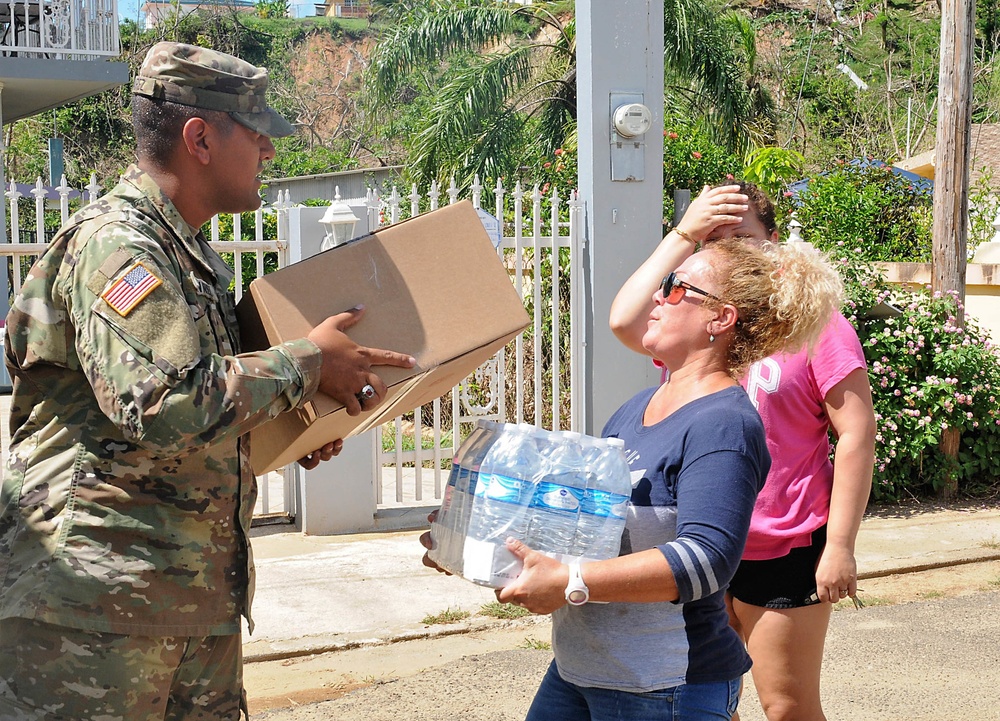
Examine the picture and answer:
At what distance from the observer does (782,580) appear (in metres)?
2.75

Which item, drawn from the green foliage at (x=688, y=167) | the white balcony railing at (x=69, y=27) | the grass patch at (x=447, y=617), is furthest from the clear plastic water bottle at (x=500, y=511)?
the white balcony railing at (x=69, y=27)

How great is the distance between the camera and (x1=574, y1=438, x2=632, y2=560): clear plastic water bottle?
1879mm

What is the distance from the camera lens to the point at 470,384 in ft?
27.3

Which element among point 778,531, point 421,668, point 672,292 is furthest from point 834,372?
point 421,668

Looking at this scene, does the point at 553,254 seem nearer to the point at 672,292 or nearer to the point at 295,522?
the point at 295,522

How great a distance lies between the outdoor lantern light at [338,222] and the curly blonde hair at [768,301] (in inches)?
152

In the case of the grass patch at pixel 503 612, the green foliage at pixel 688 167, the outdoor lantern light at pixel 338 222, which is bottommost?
the grass patch at pixel 503 612

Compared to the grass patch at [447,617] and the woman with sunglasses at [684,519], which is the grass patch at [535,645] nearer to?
the grass patch at [447,617]

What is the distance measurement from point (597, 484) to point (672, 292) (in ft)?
1.88

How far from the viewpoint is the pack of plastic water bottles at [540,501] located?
1.87m

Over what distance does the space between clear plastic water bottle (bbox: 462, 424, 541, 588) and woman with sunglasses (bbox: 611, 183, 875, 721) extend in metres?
0.81

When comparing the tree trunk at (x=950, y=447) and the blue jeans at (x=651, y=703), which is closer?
the blue jeans at (x=651, y=703)

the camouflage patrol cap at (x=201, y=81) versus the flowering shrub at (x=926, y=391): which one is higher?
the camouflage patrol cap at (x=201, y=81)

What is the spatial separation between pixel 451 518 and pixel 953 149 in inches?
256
